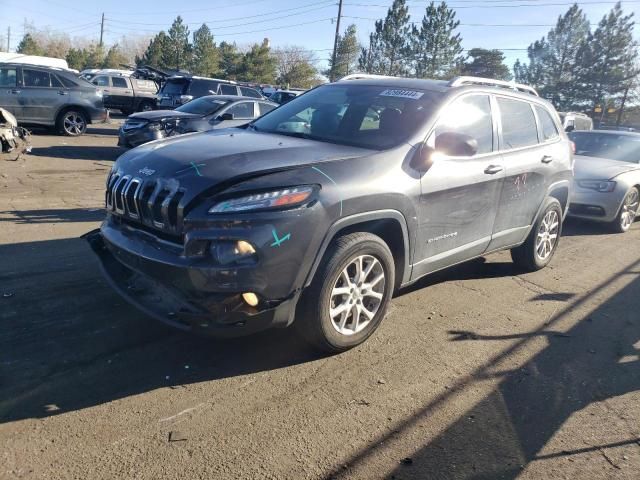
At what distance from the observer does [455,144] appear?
4.08 meters

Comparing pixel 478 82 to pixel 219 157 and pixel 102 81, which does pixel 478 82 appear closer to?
pixel 219 157

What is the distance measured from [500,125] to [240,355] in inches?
123

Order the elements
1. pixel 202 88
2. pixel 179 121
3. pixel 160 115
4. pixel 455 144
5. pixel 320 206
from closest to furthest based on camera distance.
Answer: pixel 320 206, pixel 455 144, pixel 179 121, pixel 160 115, pixel 202 88

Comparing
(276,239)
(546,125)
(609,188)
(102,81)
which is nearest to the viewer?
(276,239)

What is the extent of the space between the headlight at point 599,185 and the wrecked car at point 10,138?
999cm

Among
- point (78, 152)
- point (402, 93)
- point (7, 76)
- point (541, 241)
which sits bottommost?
point (78, 152)

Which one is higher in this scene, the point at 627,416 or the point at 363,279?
the point at 363,279

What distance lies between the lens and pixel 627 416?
3.32 meters

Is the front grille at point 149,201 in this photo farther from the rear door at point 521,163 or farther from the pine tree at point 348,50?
the pine tree at point 348,50

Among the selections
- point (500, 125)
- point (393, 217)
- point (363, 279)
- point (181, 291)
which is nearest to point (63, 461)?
point (181, 291)

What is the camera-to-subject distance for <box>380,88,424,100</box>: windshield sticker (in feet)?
14.7

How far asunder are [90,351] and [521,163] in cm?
402

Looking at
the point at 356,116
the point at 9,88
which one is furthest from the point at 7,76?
the point at 356,116

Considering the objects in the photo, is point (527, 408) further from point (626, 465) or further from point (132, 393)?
point (132, 393)
